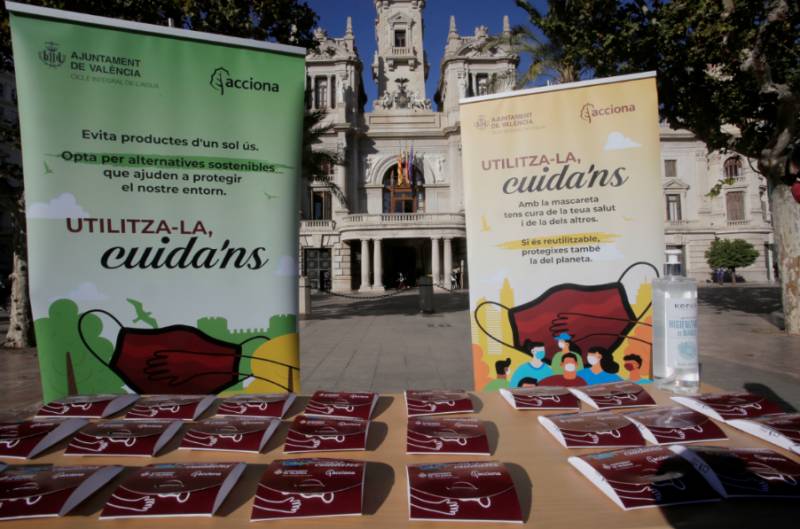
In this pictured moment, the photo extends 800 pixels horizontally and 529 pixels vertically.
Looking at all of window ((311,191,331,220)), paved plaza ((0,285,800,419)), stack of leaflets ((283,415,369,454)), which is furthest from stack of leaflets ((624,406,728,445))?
window ((311,191,331,220))

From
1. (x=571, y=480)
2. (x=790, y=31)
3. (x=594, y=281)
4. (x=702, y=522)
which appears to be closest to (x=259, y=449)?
(x=571, y=480)

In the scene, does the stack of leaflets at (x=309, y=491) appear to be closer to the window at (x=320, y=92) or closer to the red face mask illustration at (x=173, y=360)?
the red face mask illustration at (x=173, y=360)

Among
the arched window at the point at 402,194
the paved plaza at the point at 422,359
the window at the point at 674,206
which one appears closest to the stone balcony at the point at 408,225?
the arched window at the point at 402,194

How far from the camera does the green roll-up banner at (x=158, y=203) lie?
6.54ft

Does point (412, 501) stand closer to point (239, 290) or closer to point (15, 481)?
point (15, 481)

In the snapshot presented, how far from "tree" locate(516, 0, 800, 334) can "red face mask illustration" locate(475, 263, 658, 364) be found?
8125 mm

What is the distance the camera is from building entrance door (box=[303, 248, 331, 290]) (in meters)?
30.7

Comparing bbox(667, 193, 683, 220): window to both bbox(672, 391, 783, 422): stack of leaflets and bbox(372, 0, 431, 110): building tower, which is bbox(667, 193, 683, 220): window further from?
bbox(672, 391, 783, 422): stack of leaflets

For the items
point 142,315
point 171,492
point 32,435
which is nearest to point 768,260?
point 142,315

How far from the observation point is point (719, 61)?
28.5 ft

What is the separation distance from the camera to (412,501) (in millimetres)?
961

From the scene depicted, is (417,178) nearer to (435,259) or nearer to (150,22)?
(435,259)

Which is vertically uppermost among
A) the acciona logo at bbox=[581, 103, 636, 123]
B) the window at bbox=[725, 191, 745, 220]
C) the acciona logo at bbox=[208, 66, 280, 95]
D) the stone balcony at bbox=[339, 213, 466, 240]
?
the window at bbox=[725, 191, 745, 220]

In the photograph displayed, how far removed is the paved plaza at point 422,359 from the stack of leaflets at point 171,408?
3.33 meters
